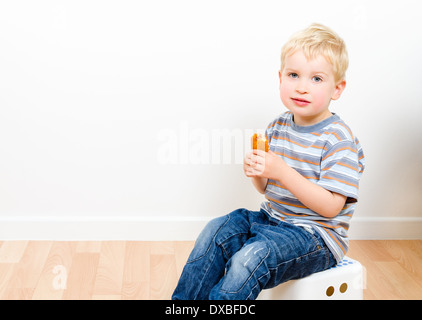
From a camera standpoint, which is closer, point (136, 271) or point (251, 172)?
point (251, 172)

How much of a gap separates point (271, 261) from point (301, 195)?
15 cm

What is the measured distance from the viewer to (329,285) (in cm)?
121

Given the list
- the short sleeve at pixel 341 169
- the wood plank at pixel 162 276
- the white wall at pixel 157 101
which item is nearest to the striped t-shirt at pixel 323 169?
the short sleeve at pixel 341 169

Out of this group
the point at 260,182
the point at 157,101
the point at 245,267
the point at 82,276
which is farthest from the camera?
the point at 157,101

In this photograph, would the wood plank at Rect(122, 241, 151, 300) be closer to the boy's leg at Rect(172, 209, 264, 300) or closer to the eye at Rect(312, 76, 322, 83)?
the boy's leg at Rect(172, 209, 264, 300)

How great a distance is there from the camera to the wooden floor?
4.83 feet

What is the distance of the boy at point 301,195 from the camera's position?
1.16 m

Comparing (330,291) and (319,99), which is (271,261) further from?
(319,99)

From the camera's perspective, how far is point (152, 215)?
1.83 metres

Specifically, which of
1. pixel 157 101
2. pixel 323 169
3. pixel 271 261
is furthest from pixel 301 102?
pixel 157 101

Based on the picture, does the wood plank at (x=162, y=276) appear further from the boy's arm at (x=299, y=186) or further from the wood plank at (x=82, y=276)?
the boy's arm at (x=299, y=186)

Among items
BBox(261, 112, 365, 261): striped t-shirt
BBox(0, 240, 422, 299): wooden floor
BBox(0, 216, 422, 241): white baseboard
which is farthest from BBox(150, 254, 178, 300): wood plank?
BBox(261, 112, 365, 261): striped t-shirt

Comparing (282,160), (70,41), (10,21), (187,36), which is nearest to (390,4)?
(187,36)
